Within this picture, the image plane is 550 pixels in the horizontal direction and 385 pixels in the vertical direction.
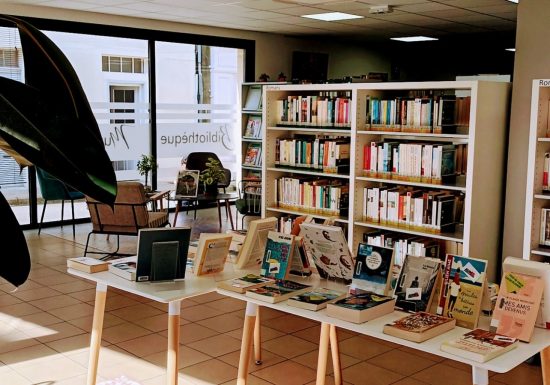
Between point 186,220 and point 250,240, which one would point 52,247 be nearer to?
point 186,220

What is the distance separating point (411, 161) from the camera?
5.60 metres

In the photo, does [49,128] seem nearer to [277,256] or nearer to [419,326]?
[419,326]

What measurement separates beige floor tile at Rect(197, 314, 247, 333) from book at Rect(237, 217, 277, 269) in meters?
1.45

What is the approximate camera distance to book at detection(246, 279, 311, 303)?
3170 mm

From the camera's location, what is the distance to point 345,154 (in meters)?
6.12

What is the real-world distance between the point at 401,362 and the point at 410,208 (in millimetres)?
1571

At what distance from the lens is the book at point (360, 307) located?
2855mm

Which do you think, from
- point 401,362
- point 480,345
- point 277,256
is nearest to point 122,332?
point 277,256

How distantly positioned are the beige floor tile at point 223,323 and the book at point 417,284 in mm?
2331

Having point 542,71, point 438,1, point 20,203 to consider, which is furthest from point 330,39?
point 542,71

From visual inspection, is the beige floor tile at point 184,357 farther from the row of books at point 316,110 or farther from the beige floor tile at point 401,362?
the row of books at point 316,110

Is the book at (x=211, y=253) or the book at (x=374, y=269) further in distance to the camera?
the book at (x=211, y=253)

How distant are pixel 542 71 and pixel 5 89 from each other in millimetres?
5440

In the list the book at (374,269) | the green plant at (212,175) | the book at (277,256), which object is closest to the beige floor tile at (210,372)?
the book at (277,256)
